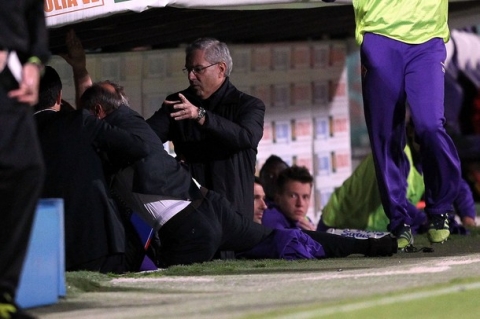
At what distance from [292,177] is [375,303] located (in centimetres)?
463

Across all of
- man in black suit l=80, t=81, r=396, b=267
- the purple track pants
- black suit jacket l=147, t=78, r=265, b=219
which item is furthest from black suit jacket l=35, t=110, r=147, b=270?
the purple track pants

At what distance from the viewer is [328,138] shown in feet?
39.2

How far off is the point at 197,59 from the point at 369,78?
121 centimetres

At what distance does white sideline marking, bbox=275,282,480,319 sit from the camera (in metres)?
5.12

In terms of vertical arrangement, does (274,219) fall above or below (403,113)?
below

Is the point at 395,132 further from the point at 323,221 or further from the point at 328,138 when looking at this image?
Result: the point at 328,138

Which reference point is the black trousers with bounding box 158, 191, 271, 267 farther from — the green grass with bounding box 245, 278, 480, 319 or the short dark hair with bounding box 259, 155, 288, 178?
the short dark hair with bounding box 259, 155, 288, 178

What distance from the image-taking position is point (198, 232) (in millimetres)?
7836

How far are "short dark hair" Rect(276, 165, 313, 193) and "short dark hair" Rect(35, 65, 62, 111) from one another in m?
2.72

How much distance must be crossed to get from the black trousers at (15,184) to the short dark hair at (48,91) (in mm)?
2424

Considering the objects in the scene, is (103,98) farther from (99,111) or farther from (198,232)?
(198,232)

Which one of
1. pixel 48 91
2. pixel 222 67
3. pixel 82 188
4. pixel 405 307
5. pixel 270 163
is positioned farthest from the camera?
pixel 270 163

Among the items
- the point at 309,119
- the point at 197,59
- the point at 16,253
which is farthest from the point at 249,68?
the point at 16,253

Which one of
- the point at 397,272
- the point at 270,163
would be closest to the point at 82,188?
the point at 397,272
